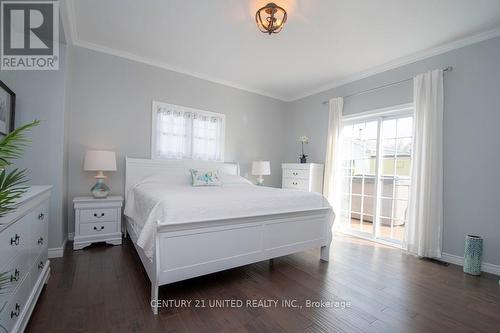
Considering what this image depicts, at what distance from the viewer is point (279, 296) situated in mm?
2031

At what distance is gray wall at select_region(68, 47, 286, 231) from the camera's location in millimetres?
3248

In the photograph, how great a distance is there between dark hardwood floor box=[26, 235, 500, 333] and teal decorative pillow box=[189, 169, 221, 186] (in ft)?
3.93

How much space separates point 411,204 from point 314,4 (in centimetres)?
279

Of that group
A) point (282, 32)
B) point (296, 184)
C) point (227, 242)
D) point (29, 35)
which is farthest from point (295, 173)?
point (29, 35)

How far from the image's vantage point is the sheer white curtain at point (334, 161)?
4227 mm

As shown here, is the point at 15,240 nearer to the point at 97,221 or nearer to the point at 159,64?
the point at 97,221

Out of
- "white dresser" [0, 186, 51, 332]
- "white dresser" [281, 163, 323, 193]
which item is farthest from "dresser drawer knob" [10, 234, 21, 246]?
"white dresser" [281, 163, 323, 193]

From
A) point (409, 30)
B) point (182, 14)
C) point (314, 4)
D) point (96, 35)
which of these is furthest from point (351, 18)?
point (96, 35)

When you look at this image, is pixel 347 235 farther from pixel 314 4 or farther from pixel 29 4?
pixel 29 4

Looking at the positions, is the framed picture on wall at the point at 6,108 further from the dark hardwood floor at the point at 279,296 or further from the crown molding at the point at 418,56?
the crown molding at the point at 418,56

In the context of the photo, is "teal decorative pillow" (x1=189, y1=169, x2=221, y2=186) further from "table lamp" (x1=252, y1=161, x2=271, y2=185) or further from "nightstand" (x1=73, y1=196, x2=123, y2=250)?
"table lamp" (x1=252, y1=161, x2=271, y2=185)

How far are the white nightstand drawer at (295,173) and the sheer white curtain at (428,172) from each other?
66.2 inches

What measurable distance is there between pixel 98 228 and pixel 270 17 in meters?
3.19

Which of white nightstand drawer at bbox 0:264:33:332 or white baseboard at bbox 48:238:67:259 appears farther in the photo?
white baseboard at bbox 48:238:67:259
